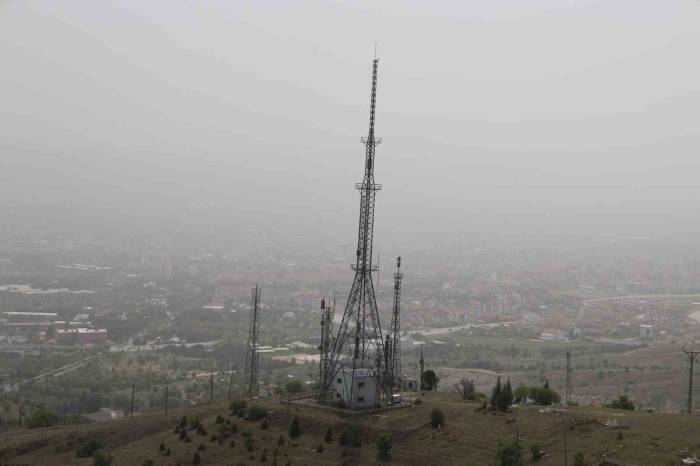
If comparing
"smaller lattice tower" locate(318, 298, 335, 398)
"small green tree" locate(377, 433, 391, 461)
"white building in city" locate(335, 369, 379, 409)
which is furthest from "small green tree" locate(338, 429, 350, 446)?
"smaller lattice tower" locate(318, 298, 335, 398)

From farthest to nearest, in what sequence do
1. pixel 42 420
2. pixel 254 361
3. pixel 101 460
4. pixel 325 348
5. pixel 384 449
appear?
pixel 254 361 → pixel 42 420 → pixel 325 348 → pixel 101 460 → pixel 384 449

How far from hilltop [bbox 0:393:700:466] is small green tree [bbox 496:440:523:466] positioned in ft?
1.79

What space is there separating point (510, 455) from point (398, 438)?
576 cm

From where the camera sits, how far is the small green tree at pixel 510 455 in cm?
2359

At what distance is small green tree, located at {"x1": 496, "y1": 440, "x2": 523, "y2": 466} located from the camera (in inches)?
929

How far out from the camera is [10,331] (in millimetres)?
97688

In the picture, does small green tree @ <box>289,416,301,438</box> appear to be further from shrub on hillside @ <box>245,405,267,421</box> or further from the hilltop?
shrub on hillside @ <box>245,405,267,421</box>

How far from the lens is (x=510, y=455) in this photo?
23.7 meters

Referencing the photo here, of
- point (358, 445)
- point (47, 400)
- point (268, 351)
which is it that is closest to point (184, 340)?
point (268, 351)

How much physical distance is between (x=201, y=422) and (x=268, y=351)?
59.6 meters

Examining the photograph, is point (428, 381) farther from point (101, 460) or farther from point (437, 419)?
point (101, 460)

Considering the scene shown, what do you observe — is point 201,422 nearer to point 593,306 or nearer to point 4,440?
point 4,440

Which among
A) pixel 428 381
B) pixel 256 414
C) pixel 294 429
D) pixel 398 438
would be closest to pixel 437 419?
pixel 398 438

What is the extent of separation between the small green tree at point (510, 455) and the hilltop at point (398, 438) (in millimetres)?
547
